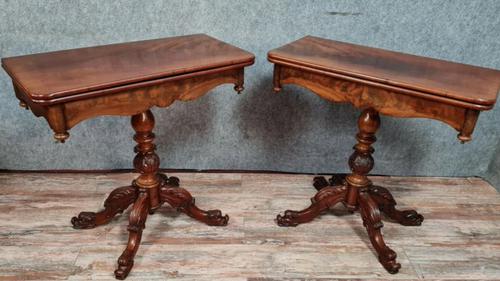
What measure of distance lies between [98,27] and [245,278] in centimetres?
138

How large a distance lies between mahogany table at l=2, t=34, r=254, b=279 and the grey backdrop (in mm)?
380

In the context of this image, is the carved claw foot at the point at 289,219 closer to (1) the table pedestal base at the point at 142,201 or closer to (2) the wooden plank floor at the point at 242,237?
(2) the wooden plank floor at the point at 242,237

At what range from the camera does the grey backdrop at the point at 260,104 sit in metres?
1.84

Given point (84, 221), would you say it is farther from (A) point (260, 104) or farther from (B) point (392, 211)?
(B) point (392, 211)

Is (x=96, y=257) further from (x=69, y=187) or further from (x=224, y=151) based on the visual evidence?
(x=224, y=151)

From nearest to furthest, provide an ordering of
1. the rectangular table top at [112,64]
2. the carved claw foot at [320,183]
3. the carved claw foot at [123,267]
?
the rectangular table top at [112,64] → the carved claw foot at [123,267] → the carved claw foot at [320,183]

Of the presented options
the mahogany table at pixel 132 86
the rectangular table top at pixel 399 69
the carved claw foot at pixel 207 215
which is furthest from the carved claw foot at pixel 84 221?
the rectangular table top at pixel 399 69

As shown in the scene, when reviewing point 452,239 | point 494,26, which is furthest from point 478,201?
point 494,26

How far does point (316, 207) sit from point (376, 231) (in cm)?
29

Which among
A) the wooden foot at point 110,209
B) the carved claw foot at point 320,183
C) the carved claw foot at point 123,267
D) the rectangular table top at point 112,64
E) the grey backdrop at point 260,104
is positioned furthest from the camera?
the carved claw foot at point 320,183

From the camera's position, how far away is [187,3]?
1836mm

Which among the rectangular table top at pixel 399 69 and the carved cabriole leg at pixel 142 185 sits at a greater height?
the rectangular table top at pixel 399 69

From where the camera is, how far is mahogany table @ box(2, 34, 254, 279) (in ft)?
3.70

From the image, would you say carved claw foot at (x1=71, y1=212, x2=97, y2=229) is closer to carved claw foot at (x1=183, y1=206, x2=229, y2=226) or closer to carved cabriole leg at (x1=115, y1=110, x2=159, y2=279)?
carved cabriole leg at (x1=115, y1=110, x2=159, y2=279)
